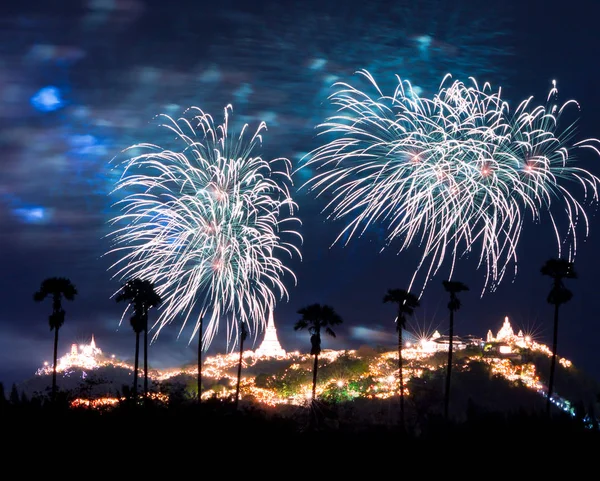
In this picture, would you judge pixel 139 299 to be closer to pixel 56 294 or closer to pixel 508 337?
pixel 56 294

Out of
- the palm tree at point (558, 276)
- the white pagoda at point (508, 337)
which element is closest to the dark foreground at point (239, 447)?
the palm tree at point (558, 276)

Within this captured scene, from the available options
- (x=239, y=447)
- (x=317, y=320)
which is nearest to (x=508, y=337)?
(x=317, y=320)

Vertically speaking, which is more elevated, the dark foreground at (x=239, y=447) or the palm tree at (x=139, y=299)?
the palm tree at (x=139, y=299)

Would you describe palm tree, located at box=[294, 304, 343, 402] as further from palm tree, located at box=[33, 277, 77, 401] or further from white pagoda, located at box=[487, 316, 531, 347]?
white pagoda, located at box=[487, 316, 531, 347]

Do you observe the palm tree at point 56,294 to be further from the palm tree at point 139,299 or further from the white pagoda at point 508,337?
the white pagoda at point 508,337

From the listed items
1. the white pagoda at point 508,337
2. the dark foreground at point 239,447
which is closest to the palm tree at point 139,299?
the dark foreground at point 239,447

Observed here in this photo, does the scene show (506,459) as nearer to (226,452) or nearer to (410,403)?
(226,452)

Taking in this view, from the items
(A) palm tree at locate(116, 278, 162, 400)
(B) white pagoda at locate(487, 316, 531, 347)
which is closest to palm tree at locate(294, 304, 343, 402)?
(A) palm tree at locate(116, 278, 162, 400)

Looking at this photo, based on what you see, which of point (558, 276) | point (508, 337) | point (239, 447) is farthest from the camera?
point (508, 337)

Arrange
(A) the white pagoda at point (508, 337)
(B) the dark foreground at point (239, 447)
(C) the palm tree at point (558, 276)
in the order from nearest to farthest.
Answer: (B) the dark foreground at point (239, 447) < (C) the palm tree at point (558, 276) < (A) the white pagoda at point (508, 337)

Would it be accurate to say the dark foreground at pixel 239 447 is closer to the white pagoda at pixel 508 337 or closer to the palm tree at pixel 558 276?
the palm tree at pixel 558 276

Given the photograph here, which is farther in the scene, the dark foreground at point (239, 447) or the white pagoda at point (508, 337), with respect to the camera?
the white pagoda at point (508, 337)

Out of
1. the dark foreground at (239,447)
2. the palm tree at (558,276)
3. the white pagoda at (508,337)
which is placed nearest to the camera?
the dark foreground at (239,447)
